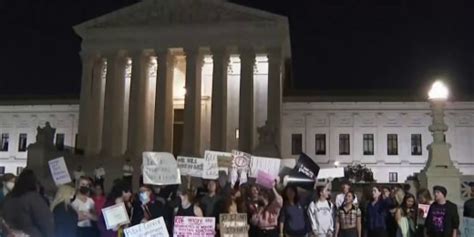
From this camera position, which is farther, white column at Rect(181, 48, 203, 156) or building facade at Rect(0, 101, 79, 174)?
building facade at Rect(0, 101, 79, 174)

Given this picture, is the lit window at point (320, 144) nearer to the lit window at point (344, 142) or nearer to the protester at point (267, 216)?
the lit window at point (344, 142)

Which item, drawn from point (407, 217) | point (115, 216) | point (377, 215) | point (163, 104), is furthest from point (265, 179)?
point (163, 104)

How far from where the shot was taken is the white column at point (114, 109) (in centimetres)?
4725

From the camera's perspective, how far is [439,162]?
19.7 metres

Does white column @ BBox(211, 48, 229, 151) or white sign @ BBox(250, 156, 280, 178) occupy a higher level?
white column @ BBox(211, 48, 229, 151)

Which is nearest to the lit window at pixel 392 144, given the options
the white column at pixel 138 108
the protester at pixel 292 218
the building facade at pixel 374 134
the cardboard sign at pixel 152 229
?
the building facade at pixel 374 134

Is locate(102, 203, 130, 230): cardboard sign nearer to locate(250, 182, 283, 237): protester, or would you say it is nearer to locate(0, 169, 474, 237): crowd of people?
locate(0, 169, 474, 237): crowd of people

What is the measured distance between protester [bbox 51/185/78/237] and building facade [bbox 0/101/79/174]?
45950mm

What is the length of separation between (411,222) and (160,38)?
3592 cm

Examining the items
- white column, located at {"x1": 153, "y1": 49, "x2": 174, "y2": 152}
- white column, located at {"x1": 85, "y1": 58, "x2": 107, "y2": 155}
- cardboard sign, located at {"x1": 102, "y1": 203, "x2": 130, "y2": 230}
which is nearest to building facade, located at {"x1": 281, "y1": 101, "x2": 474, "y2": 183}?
white column, located at {"x1": 153, "y1": 49, "x2": 174, "y2": 152}

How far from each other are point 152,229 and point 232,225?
169cm

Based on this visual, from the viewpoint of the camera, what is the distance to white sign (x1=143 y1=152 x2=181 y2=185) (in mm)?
14141

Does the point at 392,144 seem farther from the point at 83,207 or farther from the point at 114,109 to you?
the point at 83,207

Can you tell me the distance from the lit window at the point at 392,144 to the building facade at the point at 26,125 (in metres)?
28.6
